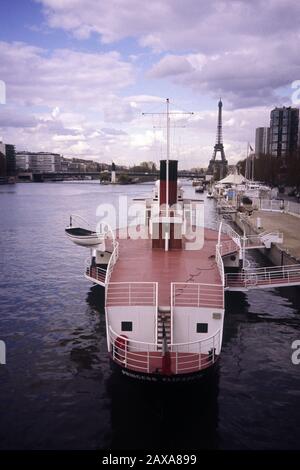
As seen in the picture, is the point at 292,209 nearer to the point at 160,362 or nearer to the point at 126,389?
the point at 160,362

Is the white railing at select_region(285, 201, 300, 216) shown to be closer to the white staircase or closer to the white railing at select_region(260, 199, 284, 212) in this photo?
the white railing at select_region(260, 199, 284, 212)

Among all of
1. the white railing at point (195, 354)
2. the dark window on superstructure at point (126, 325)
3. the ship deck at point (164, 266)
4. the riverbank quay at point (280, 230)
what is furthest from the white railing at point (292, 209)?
the dark window on superstructure at point (126, 325)

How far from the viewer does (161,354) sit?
57.2 feet

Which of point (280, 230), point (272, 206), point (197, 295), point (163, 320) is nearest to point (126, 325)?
point (163, 320)

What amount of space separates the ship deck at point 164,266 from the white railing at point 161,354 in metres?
2.33

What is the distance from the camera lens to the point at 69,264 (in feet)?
143

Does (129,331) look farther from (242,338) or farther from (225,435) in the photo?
(242,338)

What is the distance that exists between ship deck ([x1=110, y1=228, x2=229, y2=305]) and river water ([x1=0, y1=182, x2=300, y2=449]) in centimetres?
414

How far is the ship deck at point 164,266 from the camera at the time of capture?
22.5 meters

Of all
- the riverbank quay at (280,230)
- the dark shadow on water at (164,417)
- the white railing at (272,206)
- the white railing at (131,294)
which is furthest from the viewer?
the white railing at (272,206)

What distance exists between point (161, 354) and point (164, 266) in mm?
8531

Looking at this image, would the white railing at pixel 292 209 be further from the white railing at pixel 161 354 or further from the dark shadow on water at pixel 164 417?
the dark shadow on water at pixel 164 417

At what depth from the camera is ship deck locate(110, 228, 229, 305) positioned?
22500 millimetres
